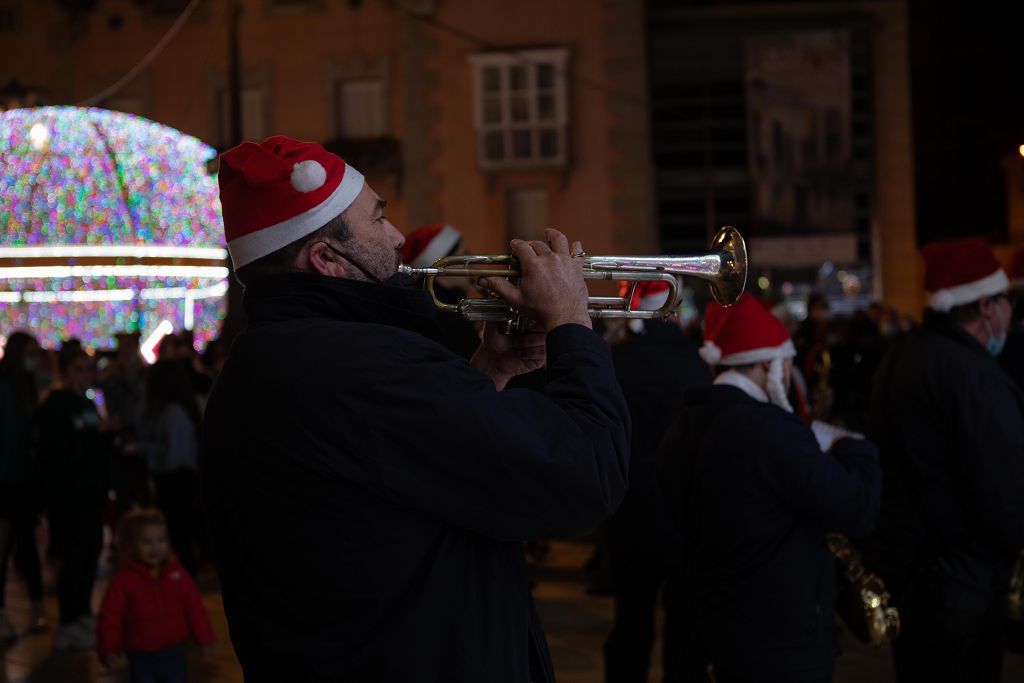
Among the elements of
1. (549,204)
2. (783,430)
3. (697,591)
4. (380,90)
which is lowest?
(697,591)

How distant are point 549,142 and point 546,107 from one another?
0.63 metres

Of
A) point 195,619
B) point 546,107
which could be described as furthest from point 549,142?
point 195,619

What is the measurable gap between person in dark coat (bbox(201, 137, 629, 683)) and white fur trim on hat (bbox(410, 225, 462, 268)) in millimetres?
3874

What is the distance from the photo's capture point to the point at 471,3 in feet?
76.3

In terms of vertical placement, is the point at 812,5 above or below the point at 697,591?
above

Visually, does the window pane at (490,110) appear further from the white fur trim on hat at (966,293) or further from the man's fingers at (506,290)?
the man's fingers at (506,290)

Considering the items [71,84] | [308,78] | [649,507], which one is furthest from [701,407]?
[71,84]

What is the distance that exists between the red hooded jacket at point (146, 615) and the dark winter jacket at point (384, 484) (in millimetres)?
3302

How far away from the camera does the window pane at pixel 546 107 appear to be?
22.9m

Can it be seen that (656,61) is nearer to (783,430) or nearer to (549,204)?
(549,204)

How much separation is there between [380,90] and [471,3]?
92.8 inches

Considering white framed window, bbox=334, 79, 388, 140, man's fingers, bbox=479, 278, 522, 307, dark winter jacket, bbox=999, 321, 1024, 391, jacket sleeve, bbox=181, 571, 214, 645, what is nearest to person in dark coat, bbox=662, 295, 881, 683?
man's fingers, bbox=479, 278, 522, 307

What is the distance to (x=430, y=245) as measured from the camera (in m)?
6.28

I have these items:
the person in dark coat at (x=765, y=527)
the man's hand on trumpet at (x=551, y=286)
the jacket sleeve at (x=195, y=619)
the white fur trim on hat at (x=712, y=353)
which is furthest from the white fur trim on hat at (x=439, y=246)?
the man's hand on trumpet at (x=551, y=286)
